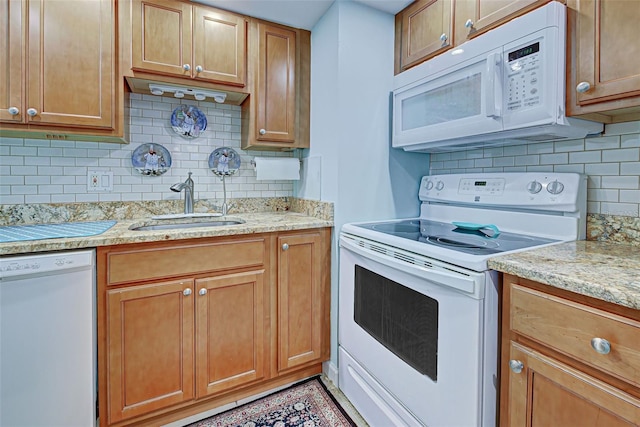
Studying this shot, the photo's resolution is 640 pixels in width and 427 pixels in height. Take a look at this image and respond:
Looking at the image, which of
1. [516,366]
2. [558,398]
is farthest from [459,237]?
[558,398]

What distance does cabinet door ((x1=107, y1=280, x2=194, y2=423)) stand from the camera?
137 cm

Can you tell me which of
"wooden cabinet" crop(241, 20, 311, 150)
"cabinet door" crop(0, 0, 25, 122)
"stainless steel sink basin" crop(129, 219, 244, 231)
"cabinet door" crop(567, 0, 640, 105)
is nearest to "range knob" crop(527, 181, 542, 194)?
"cabinet door" crop(567, 0, 640, 105)

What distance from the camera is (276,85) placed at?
6.53 ft

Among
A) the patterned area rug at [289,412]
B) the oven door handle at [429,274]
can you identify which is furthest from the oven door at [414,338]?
the patterned area rug at [289,412]

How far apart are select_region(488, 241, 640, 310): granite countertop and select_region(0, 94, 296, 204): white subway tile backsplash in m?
1.67

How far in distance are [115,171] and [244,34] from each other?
3.64 feet

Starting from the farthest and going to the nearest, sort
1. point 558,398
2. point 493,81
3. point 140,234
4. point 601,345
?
1. point 140,234
2. point 493,81
3. point 558,398
4. point 601,345

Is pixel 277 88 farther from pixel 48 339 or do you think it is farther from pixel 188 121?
pixel 48 339

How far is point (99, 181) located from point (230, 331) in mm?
1154

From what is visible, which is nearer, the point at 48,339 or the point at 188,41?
the point at 48,339

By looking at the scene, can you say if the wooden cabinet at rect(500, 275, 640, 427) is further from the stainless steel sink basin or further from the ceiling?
the ceiling

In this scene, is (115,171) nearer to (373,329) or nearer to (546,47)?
(373,329)

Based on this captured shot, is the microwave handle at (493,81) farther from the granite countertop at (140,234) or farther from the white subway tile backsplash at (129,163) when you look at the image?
the white subway tile backsplash at (129,163)

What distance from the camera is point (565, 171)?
55.1 inches
